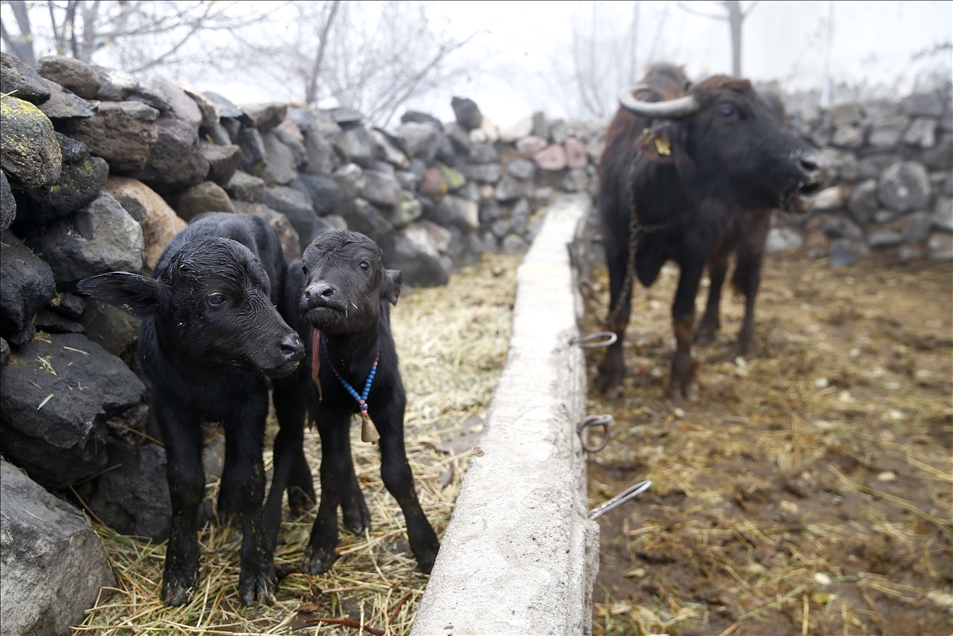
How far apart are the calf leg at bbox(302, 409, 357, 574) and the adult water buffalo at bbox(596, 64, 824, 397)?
10.5 ft

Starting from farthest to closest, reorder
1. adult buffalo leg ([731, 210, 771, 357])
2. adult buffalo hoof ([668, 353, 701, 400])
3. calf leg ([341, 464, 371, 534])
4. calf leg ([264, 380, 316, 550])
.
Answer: adult buffalo leg ([731, 210, 771, 357]) < adult buffalo hoof ([668, 353, 701, 400]) < calf leg ([341, 464, 371, 534]) < calf leg ([264, 380, 316, 550])

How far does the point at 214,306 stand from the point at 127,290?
1.04 ft

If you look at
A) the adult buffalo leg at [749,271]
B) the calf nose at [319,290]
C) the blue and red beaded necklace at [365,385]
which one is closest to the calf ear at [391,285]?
the blue and red beaded necklace at [365,385]

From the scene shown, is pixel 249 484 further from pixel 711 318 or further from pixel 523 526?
pixel 711 318

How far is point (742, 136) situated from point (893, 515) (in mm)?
2595

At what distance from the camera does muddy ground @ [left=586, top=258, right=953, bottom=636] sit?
3027 millimetres

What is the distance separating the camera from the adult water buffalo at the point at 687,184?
464cm

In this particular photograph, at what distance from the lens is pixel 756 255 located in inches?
255

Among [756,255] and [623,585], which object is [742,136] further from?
[623,585]

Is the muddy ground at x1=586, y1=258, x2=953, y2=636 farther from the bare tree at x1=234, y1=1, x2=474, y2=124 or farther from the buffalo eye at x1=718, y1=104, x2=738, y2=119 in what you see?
the bare tree at x1=234, y1=1, x2=474, y2=124

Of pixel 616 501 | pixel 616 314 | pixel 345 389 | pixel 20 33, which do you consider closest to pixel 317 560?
pixel 345 389

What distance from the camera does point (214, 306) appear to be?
2.17 m

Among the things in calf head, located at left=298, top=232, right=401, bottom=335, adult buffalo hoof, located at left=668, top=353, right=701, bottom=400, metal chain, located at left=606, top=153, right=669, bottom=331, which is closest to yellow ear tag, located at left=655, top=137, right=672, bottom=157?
metal chain, located at left=606, top=153, right=669, bottom=331

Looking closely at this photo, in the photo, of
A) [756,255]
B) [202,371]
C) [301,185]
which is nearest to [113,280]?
[202,371]
